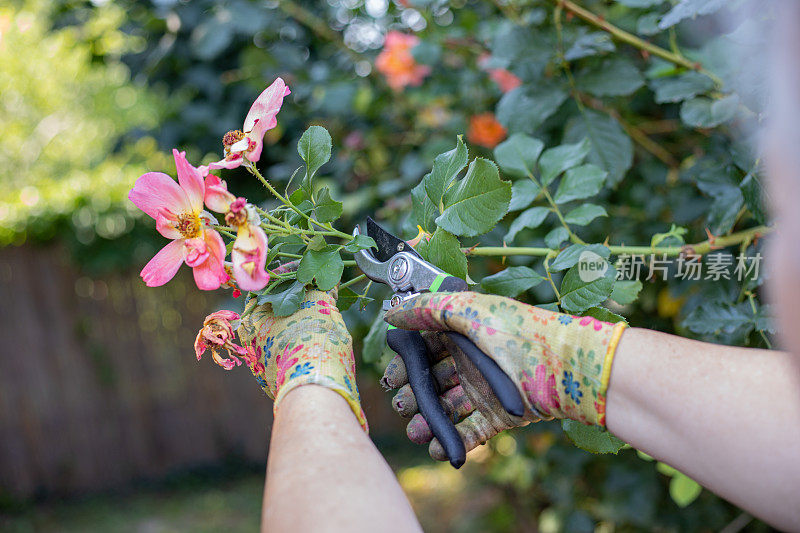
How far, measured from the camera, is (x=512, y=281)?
3.58ft

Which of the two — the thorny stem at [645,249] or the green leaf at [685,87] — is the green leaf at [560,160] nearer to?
the thorny stem at [645,249]

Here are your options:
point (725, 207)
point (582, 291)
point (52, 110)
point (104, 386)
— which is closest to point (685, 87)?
point (725, 207)

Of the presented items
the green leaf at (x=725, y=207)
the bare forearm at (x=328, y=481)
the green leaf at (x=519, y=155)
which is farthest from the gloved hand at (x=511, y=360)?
the green leaf at (x=725, y=207)

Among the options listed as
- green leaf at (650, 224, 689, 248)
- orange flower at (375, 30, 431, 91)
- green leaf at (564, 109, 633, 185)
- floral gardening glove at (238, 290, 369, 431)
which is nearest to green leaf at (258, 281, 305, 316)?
floral gardening glove at (238, 290, 369, 431)

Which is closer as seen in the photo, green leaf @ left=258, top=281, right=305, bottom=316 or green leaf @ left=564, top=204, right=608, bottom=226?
green leaf @ left=258, top=281, right=305, bottom=316

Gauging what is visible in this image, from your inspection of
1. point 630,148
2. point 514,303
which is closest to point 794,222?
point 514,303

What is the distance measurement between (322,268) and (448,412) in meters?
0.31

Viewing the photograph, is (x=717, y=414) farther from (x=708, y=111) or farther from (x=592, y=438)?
(x=708, y=111)

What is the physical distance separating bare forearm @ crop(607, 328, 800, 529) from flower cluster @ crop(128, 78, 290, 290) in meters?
0.52

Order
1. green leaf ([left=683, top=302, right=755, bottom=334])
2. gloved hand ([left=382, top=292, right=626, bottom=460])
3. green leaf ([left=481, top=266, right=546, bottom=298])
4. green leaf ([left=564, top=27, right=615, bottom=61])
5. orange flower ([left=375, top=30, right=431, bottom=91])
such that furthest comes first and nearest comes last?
orange flower ([left=375, top=30, right=431, bottom=91])
green leaf ([left=564, top=27, right=615, bottom=61])
green leaf ([left=683, top=302, right=755, bottom=334])
green leaf ([left=481, top=266, right=546, bottom=298])
gloved hand ([left=382, top=292, right=626, bottom=460])

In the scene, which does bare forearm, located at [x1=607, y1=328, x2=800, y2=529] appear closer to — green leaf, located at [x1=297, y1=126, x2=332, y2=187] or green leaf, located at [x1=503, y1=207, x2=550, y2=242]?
green leaf, located at [x1=503, y1=207, x2=550, y2=242]

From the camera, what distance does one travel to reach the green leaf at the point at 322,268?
0.95 meters

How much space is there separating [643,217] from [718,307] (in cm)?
55

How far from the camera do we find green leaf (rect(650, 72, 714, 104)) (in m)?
1.40
